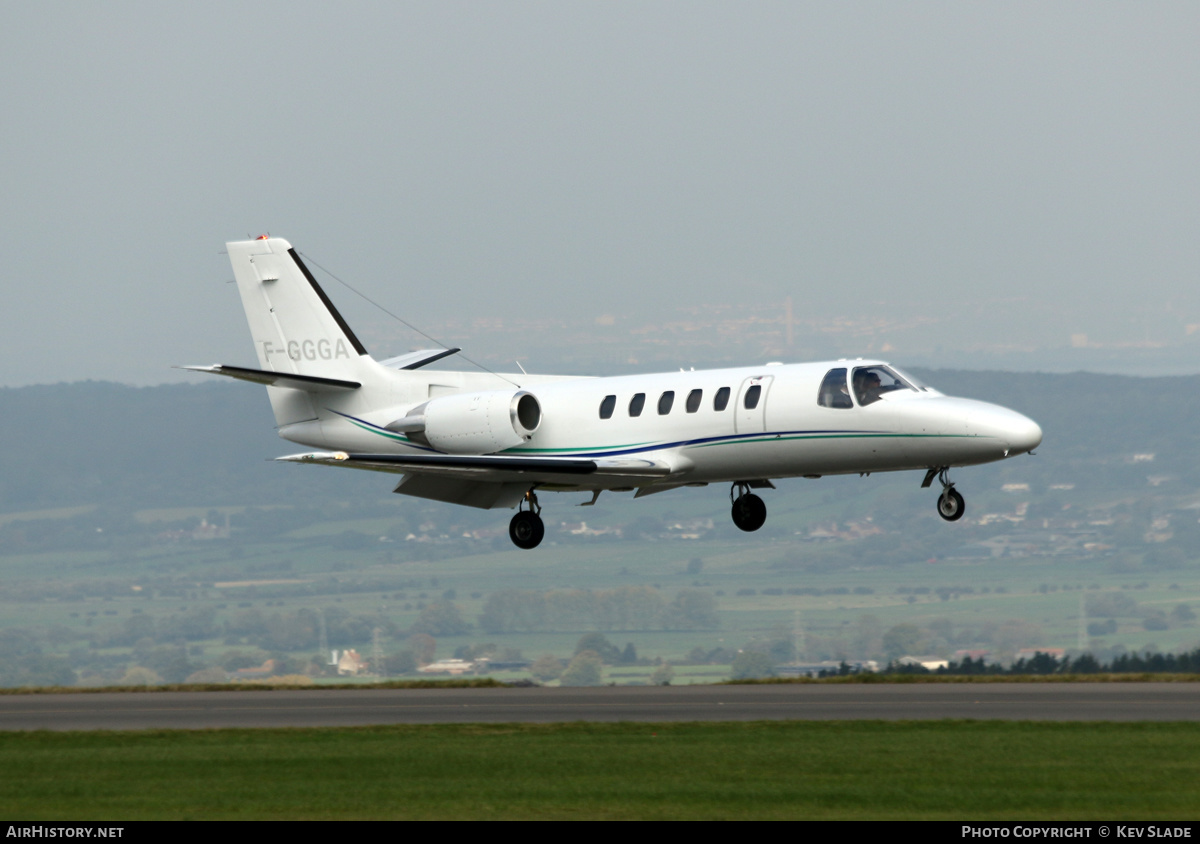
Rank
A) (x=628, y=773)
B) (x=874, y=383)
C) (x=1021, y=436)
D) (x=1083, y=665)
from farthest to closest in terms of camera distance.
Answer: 1. (x=1083, y=665)
2. (x=874, y=383)
3. (x=1021, y=436)
4. (x=628, y=773)

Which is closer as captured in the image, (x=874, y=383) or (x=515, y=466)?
(x=874, y=383)

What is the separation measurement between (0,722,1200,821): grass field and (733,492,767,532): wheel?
452 cm

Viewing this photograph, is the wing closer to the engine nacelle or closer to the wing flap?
the wing flap

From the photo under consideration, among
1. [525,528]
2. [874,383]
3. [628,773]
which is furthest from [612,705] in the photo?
[628,773]

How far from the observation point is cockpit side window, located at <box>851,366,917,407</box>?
29484 mm

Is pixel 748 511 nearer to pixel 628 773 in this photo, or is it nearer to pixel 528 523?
pixel 528 523

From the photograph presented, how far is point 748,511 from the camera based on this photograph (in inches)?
1331

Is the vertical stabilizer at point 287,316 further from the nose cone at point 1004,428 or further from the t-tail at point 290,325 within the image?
the nose cone at point 1004,428

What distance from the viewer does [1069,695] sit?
3844 cm

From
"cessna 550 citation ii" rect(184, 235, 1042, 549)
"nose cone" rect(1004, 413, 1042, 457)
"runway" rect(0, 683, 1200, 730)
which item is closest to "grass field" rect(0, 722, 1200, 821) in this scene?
"runway" rect(0, 683, 1200, 730)

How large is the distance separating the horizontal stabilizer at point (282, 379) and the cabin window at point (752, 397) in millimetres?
10234

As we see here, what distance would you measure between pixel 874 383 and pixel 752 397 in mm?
2413

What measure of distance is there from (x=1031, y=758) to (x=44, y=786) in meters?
16.1
